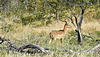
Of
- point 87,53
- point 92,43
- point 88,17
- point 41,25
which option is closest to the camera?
point 87,53

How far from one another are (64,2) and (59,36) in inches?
69.4

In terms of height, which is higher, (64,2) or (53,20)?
(64,2)

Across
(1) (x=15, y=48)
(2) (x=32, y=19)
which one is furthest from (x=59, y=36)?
(2) (x=32, y=19)

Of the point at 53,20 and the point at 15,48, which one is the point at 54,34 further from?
the point at 53,20

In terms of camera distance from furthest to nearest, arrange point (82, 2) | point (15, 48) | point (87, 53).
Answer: point (82, 2) < point (15, 48) < point (87, 53)

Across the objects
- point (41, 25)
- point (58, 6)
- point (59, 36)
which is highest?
point (58, 6)

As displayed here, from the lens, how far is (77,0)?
911cm

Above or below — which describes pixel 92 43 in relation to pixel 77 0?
below

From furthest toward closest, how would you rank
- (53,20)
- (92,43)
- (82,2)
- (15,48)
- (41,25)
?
(53,20), (41,25), (82,2), (92,43), (15,48)

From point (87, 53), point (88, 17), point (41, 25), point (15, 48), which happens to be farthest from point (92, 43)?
point (88, 17)

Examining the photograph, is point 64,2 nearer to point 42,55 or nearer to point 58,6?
point 58,6

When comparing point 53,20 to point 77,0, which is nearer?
point 77,0

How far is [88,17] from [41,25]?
6708 mm

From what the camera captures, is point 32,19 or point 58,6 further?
point 32,19
